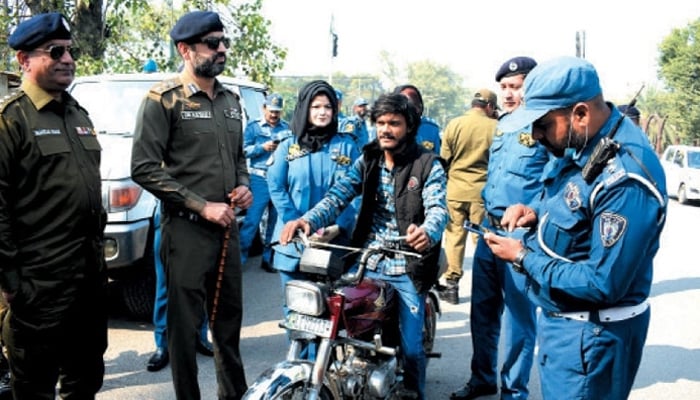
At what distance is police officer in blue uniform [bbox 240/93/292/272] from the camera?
23.1ft

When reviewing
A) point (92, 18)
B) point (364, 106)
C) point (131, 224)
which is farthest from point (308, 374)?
point (92, 18)

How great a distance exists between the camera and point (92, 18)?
10062 mm

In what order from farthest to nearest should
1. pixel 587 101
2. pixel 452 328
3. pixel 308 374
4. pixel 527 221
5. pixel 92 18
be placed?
pixel 92 18 → pixel 452 328 → pixel 308 374 → pixel 527 221 → pixel 587 101

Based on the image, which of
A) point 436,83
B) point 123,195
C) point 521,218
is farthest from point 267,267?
point 436,83

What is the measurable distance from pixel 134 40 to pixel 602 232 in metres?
12.6

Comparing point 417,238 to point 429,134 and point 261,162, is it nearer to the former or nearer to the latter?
point 429,134

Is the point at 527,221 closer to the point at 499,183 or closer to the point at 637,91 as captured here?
the point at 637,91

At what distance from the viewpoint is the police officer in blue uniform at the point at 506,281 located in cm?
390

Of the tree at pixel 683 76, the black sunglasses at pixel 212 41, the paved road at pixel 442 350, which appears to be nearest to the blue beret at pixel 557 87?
the black sunglasses at pixel 212 41

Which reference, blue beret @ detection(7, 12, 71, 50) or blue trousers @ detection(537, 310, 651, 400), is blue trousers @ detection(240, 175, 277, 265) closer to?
blue beret @ detection(7, 12, 71, 50)

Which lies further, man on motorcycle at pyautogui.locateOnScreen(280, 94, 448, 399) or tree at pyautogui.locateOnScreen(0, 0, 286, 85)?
tree at pyautogui.locateOnScreen(0, 0, 286, 85)

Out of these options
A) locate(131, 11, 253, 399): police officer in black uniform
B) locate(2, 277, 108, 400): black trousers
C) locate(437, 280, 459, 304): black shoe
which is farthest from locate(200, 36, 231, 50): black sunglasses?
locate(437, 280, 459, 304): black shoe

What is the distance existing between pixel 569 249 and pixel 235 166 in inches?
82.2

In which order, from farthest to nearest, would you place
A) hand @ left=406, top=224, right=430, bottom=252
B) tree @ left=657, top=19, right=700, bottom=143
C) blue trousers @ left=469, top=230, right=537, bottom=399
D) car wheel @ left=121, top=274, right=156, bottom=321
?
tree @ left=657, top=19, right=700, bottom=143 < car wheel @ left=121, top=274, right=156, bottom=321 < blue trousers @ left=469, top=230, right=537, bottom=399 < hand @ left=406, top=224, right=430, bottom=252
